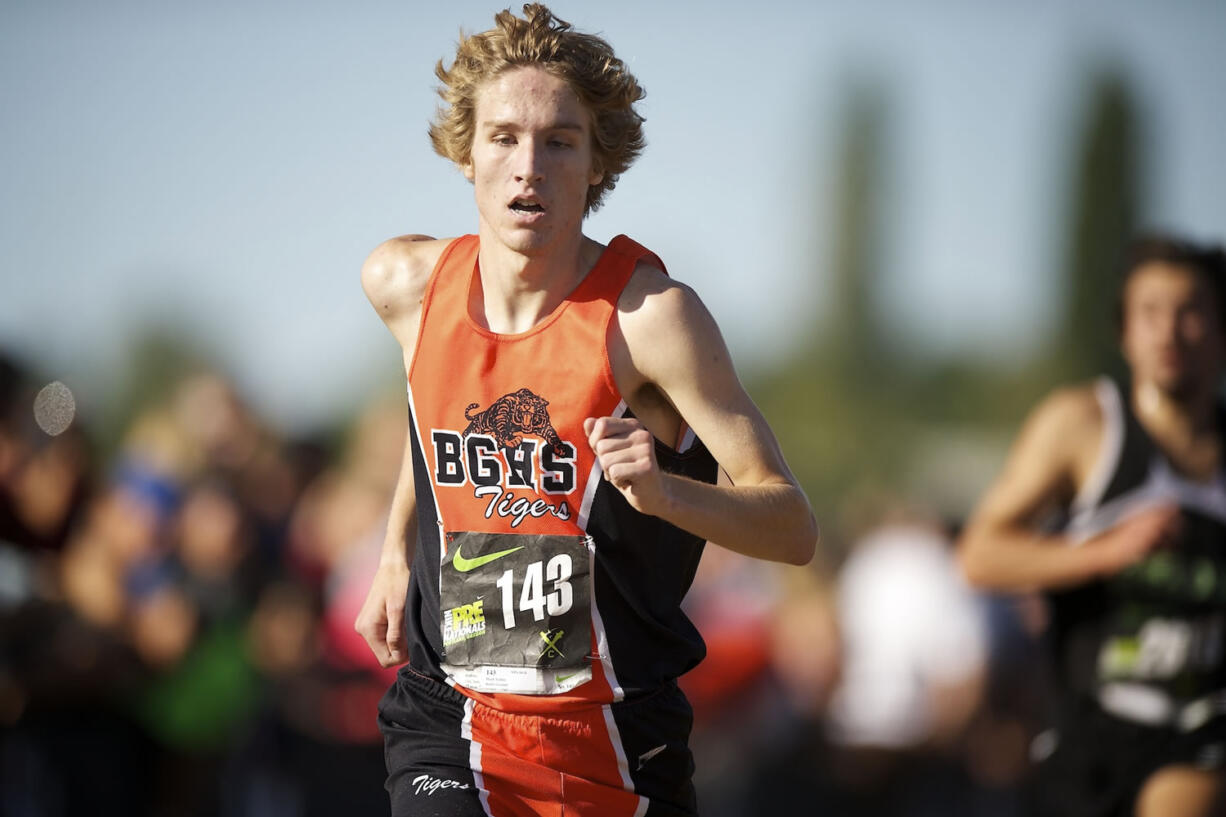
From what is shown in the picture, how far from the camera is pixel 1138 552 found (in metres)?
4.69

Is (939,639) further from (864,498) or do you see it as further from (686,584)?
(686,584)

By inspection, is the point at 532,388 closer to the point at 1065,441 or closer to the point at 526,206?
the point at 526,206

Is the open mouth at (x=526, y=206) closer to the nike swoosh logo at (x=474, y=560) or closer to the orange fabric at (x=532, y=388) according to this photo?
the orange fabric at (x=532, y=388)

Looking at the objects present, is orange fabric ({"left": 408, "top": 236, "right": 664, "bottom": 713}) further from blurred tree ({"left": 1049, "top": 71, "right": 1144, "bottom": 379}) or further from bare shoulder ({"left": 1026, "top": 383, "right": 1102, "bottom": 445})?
blurred tree ({"left": 1049, "top": 71, "right": 1144, "bottom": 379})

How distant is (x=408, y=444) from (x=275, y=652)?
4156mm

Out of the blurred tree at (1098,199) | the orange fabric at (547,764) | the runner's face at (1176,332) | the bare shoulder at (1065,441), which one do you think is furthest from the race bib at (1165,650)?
the blurred tree at (1098,199)

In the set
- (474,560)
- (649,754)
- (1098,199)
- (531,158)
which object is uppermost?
(1098,199)

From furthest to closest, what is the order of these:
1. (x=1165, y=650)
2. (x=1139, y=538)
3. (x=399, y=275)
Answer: (x=1165, y=650) → (x=1139, y=538) → (x=399, y=275)

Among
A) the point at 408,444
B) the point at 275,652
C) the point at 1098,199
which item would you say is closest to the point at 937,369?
the point at 1098,199

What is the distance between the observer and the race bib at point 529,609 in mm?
3178

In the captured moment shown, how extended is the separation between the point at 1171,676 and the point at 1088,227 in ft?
167

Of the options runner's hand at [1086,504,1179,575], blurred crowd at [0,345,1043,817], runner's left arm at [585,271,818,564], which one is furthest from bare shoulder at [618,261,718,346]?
blurred crowd at [0,345,1043,817]

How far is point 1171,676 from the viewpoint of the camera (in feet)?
15.8

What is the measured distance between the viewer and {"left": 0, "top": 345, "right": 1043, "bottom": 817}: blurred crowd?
6824 millimetres
